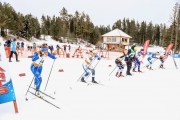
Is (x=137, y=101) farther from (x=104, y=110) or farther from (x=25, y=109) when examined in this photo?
(x=25, y=109)

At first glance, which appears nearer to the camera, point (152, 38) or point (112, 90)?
point (112, 90)

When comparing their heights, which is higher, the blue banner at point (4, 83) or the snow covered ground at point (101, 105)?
the blue banner at point (4, 83)

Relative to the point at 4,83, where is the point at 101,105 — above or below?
below

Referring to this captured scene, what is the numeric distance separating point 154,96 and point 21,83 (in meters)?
5.99

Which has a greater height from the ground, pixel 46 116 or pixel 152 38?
pixel 152 38

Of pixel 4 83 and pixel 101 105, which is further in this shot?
pixel 101 105

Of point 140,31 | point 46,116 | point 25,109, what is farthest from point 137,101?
point 140,31

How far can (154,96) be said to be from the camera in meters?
7.26

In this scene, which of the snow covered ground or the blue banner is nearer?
the blue banner

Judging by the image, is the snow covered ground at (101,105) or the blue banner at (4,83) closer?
the blue banner at (4,83)

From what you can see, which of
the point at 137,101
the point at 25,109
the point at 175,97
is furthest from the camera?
the point at 175,97

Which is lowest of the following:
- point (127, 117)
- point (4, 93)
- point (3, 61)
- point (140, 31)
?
point (127, 117)

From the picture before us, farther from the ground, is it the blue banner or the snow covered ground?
the blue banner

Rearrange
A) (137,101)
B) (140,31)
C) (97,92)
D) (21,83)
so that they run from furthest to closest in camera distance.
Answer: (140,31), (21,83), (97,92), (137,101)
